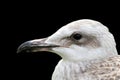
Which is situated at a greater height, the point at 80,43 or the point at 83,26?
the point at 83,26

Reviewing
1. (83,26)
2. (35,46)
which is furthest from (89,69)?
(35,46)

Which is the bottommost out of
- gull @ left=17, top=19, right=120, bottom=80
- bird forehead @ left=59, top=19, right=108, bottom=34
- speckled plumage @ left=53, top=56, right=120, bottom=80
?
speckled plumage @ left=53, top=56, right=120, bottom=80

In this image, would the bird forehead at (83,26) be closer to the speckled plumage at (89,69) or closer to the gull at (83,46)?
the gull at (83,46)

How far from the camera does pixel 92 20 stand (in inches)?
678

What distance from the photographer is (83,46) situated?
1717 centimetres

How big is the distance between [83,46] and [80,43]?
0.04 m

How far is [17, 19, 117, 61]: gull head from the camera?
56.2 ft

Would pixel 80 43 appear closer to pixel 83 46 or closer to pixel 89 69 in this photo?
pixel 83 46

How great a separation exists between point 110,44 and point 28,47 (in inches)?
32.2

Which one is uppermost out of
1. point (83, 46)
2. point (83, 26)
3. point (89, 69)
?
point (83, 26)

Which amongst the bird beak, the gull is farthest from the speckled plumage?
the bird beak

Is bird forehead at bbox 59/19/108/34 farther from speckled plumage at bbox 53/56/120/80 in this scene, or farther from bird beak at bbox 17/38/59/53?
speckled plumage at bbox 53/56/120/80

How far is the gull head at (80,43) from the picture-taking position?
17.1 metres

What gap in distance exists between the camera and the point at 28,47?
17188mm
